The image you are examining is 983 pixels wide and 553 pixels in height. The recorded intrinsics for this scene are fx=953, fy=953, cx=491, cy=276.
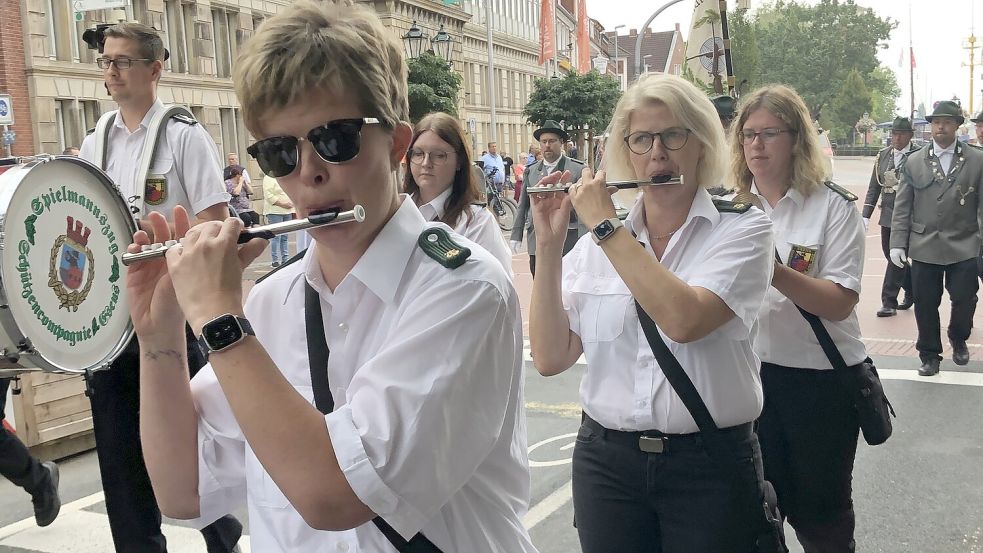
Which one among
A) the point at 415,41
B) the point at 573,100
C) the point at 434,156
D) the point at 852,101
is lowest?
the point at 434,156

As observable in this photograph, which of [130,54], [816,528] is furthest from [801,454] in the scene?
[130,54]

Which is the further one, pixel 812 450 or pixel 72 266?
pixel 812 450

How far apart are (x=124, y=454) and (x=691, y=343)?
2065 mm

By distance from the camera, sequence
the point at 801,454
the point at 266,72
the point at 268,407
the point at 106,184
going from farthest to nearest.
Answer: the point at 801,454 → the point at 106,184 → the point at 266,72 → the point at 268,407

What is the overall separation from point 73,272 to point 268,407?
1.64 meters

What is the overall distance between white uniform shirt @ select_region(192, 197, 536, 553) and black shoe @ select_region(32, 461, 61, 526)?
3.05 metres

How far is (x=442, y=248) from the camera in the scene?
62.4 inches

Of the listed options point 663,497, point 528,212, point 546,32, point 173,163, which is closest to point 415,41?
point 528,212

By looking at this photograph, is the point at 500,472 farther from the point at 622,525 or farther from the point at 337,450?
the point at 622,525

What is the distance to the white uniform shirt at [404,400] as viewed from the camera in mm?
1434

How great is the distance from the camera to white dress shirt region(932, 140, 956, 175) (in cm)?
789

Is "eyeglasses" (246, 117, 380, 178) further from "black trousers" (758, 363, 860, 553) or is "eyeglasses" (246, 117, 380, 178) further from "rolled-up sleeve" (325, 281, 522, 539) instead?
"black trousers" (758, 363, 860, 553)

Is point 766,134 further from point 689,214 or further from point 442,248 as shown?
point 442,248

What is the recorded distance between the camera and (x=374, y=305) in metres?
1.62
